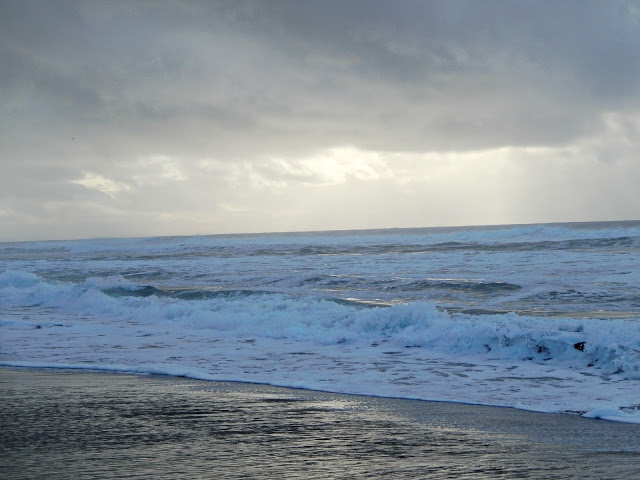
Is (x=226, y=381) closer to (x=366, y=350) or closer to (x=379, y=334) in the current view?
(x=366, y=350)

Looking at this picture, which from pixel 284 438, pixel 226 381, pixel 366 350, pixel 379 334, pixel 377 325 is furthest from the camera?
pixel 377 325

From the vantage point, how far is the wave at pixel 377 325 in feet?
31.9

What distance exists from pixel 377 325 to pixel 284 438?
7816 millimetres

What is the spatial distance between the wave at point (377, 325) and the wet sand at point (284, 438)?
3570mm

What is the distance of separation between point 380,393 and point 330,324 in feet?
19.4

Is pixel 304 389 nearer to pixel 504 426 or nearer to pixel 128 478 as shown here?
pixel 504 426

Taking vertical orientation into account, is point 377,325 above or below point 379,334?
above

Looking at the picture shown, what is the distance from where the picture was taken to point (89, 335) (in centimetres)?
1329

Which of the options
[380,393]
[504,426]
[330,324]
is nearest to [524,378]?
[380,393]

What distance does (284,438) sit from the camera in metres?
5.24

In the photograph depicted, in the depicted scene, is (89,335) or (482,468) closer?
(482,468)

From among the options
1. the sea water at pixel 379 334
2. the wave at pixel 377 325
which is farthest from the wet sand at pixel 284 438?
the wave at pixel 377 325

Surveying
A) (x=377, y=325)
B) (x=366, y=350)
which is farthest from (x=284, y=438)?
(x=377, y=325)

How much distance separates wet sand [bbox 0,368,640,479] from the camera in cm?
436
